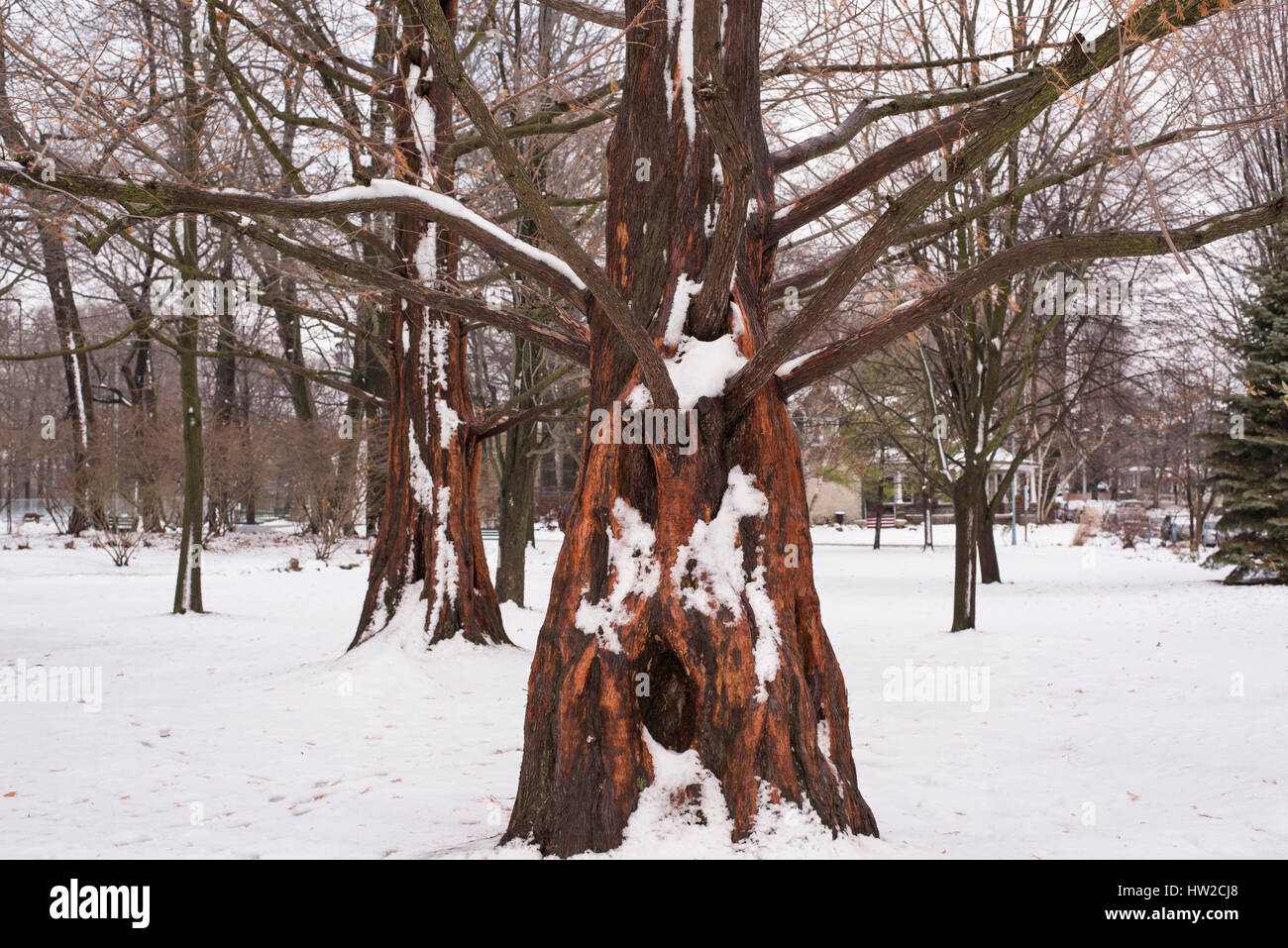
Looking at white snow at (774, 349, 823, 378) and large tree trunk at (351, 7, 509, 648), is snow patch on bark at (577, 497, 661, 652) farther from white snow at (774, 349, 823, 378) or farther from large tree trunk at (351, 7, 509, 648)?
large tree trunk at (351, 7, 509, 648)

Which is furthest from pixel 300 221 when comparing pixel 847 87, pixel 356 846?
pixel 356 846

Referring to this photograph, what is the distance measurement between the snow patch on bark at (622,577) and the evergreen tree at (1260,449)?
13614mm

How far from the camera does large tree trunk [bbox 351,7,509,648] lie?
827cm

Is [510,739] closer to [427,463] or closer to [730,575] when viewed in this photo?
[427,463]

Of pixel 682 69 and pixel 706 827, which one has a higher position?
pixel 682 69

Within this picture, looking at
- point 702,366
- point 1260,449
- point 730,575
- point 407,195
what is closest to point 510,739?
point 730,575

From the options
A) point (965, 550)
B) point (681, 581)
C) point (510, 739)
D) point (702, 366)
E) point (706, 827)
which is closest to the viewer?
point (706, 827)

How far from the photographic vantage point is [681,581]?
3551 mm

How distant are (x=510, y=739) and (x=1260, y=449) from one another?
13925 millimetres

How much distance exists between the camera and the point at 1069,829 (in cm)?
432

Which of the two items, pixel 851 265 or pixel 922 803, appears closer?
pixel 851 265

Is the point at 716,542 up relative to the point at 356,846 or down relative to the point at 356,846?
up
